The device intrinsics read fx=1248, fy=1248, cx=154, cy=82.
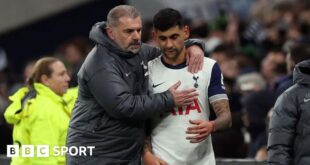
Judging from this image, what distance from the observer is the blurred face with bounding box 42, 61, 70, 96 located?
11805mm

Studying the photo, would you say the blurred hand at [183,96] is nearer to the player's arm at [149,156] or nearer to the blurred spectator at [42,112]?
the player's arm at [149,156]

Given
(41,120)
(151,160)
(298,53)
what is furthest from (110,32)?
(298,53)

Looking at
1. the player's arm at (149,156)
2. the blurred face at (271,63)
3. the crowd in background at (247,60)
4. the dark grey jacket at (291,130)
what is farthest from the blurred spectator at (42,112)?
the blurred face at (271,63)

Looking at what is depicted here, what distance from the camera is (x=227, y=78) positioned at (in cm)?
1527

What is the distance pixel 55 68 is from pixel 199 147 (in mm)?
2624

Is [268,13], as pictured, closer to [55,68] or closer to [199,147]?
[55,68]

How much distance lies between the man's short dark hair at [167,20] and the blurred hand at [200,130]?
0.75 m

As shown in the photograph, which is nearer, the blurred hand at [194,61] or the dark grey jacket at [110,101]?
the dark grey jacket at [110,101]


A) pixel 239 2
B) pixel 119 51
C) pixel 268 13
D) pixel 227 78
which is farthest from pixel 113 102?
pixel 239 2

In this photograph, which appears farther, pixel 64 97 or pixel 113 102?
pixel 64 97

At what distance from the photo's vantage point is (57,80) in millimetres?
11820

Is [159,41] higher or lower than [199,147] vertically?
higher

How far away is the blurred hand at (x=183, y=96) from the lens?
9516mm

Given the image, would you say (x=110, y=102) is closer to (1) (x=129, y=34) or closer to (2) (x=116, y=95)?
(2) (x=116, y=95)
